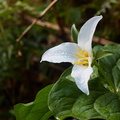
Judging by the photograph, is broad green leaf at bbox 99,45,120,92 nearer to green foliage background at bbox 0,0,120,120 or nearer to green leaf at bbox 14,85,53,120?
green leaf at bbox 14,85,53,120

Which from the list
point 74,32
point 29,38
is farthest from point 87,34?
point 29,38

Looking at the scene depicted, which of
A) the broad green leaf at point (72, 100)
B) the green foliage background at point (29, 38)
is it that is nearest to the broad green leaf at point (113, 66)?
the broad green leaf at point (72, 100)

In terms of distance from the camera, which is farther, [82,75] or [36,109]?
[36,109]

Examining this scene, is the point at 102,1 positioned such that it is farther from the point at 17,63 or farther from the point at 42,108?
the point at 42,108

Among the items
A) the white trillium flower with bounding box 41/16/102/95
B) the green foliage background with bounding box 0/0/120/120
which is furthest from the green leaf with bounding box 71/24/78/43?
the green foliage background with bounding box 0/0/120/120

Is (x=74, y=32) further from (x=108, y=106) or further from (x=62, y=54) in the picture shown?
(x=108, y=106)
